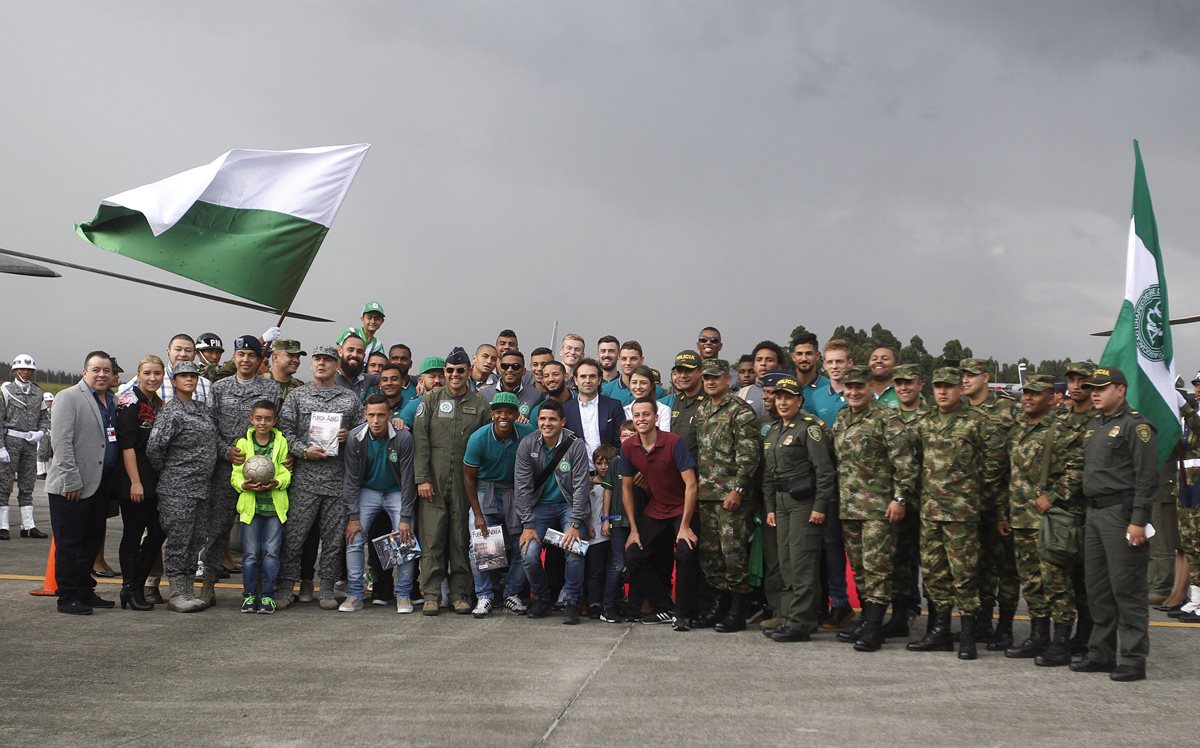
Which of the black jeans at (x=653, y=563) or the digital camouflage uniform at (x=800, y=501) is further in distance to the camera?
the black jeans at (x=653, y=563)

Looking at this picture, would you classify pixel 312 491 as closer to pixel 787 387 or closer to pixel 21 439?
pixel 787 387

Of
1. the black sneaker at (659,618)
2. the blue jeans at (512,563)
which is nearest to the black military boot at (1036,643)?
the black sneaker at (659,618)

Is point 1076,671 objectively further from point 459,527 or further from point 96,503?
point 96,503

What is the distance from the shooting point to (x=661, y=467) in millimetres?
7812

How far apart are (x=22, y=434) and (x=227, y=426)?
19.7 feet

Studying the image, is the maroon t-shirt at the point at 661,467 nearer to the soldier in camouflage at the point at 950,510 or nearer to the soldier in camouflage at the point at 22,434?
the soldier in camouflage at the point at 950,510

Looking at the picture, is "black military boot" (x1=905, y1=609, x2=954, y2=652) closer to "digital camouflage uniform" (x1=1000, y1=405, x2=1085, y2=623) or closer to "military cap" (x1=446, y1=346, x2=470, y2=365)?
"digital camouflage uniform" (x1=1000, y1=405, x2=1085, y2=623)

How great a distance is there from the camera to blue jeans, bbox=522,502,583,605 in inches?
315

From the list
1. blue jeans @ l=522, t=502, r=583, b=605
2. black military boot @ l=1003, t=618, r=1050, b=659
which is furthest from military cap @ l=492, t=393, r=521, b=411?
black military boot @ l=1003, t=618, r=1050, b=659

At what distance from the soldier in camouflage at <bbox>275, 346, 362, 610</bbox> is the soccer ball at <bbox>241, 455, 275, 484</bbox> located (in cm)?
27

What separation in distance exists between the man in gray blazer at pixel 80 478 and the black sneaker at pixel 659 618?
14.1 ft

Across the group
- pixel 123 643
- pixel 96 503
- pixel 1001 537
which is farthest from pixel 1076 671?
pixel 96 503

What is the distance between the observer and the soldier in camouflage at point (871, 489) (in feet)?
23.1

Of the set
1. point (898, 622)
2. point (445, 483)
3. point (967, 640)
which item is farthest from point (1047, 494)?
point (445, 483)
